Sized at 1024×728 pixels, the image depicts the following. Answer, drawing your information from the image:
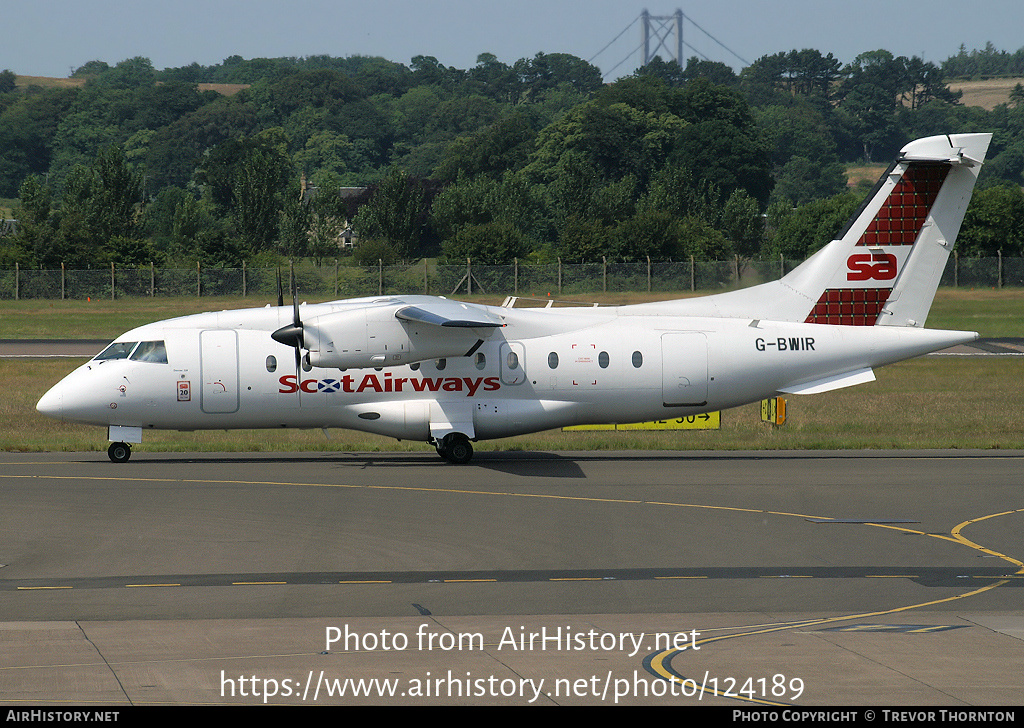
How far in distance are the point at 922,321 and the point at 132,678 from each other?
72.8ft

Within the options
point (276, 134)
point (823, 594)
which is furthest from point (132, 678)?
point (276, 134)

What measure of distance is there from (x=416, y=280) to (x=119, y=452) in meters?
40.5

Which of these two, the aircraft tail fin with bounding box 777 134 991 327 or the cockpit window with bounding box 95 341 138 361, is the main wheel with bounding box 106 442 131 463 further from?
the aircraft tail fin with bounding box 777 134 991 327

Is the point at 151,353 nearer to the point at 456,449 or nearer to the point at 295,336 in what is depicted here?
the point at 295,336

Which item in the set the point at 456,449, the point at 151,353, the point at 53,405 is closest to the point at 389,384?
the point at 456,449

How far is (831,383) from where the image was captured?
87.6 feet

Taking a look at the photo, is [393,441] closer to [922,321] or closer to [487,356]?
[487,356]

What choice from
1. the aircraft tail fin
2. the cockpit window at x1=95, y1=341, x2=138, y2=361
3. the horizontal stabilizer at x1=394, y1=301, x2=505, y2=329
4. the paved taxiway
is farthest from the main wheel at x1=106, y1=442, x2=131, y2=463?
the aircraft tail fin

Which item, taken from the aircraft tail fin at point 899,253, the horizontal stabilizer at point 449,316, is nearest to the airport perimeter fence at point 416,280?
the aircraft tail fin at point 899,253

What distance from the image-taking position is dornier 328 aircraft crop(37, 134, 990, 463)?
25.9 m

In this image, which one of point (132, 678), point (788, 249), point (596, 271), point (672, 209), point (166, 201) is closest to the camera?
point (132, 678)

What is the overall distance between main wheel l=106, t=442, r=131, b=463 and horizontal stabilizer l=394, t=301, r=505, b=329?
7484 millimetres

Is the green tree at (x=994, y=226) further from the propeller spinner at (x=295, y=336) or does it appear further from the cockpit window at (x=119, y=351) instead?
the cockpit window at (x=119, y=351)

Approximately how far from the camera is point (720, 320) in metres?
27.3
